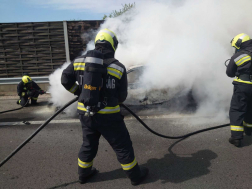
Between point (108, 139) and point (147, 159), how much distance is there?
0.95m

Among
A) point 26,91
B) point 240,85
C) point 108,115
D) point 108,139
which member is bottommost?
point 26,91

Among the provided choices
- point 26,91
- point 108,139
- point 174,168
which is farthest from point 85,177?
point 26,91

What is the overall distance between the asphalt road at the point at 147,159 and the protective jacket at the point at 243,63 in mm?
1036

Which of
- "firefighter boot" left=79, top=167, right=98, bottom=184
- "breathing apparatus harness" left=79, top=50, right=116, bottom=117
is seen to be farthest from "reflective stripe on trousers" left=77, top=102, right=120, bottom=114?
"firefighter boot" left=79, top=167, right=98, bottom=184

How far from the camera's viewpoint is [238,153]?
10.1 ft

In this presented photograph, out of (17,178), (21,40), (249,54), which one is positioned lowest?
(17,178)

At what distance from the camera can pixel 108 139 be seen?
2338 millimetres

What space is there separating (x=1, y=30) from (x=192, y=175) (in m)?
8.62

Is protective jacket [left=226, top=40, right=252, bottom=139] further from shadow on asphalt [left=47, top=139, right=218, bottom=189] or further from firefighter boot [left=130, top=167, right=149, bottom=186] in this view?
firefighter boot [left=130, top=167, right=149, bottom=186]

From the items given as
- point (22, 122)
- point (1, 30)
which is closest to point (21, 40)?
point (1, 30)

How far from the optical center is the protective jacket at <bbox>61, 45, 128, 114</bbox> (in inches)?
87.7

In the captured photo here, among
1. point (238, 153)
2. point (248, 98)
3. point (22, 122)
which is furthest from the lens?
point (22, 122)

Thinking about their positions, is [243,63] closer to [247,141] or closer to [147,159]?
[247,141]

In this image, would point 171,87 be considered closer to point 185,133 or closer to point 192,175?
point 185,133
